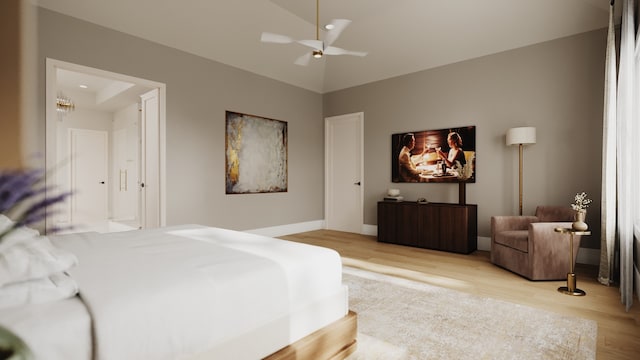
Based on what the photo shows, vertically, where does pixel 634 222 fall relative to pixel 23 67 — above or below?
below

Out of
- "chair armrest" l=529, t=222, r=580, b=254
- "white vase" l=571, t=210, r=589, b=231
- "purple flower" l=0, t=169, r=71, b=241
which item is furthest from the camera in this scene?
"chair armrest" l=529, t=222, r=580, b=254

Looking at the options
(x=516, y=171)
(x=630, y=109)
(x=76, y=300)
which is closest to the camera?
(x=76, y=300)

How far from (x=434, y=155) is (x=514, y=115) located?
120 cm

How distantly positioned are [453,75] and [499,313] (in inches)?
146

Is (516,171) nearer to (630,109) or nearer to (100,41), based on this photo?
(630,109)

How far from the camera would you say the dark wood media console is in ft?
15.5

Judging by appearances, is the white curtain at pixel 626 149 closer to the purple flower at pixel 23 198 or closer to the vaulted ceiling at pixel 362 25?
the vaulted ceiling at pixel 362 25

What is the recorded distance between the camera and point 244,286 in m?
1.56

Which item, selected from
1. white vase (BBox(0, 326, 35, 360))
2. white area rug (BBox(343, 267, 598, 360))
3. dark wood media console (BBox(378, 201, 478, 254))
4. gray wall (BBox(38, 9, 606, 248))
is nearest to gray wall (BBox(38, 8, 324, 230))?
gray wall (BBox(38, 9, 606, 248))

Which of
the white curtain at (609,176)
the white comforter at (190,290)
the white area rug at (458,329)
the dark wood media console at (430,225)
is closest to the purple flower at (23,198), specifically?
the white comforter at (190,290)

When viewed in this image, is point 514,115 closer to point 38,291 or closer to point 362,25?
point 362,25

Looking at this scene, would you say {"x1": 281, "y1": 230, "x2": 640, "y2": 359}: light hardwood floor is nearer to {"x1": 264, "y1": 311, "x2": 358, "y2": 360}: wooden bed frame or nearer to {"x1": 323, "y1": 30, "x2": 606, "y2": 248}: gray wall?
{"x1": 323, "y1": 30, "x2": 606, "y2": 248}: gray wall

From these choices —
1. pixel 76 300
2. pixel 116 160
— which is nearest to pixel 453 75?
pixel 76 300

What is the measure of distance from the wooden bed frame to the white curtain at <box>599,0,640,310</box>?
2292mm
